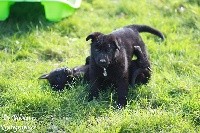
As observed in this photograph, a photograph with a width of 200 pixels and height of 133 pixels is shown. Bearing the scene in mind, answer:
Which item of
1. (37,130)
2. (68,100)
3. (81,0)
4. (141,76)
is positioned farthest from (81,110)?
(81,0)

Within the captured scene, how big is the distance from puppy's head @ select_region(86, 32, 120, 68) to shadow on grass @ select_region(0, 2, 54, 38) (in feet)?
7.82

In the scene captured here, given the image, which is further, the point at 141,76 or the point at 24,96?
the point at 141,76

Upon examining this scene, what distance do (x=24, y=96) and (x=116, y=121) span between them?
3.76 feet

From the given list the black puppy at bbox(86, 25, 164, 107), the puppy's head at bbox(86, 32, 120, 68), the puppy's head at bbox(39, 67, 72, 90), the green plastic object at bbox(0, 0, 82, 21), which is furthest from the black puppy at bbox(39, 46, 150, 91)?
the green plastic object at bbox(0, 0, 82, 21)

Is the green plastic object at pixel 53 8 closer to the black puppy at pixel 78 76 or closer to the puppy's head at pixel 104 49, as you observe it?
the black puppy at pixel 78 76

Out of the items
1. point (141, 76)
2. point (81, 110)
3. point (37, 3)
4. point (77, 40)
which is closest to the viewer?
point (81, 110)

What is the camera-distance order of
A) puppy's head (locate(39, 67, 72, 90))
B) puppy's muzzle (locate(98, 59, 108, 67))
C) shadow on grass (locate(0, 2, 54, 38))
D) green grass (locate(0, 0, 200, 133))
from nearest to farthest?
1. green grass (locate(0, 0, 200, 133))
2. puppy's muzzle (locate(98, 59, 108, 67))
3. puppy's head (locate(39, 67, 72, 90))
4. shadow on grass (locate(0, 2, 54, 38))

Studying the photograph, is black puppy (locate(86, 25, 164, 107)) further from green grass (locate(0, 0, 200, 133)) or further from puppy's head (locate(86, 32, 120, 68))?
green grass (locate(0, 0, 200, 133))

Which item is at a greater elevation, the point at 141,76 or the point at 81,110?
the point at 141,76

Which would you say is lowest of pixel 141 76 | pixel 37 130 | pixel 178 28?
pixel 37 130

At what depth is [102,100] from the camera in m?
5.48

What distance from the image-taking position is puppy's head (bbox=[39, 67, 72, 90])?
572cm

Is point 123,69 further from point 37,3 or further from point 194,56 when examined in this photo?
point 37,3

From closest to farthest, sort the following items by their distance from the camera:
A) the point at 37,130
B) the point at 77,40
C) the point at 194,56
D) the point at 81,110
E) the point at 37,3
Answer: the point at 37,130 → the point at 81,110 → the point at 194,56 → the point at 77,40 → the point at 37,3
